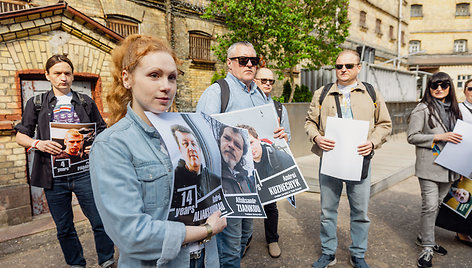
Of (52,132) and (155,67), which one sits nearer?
(155,67)

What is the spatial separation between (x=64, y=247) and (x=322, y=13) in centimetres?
930

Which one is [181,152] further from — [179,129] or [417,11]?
[417,11]

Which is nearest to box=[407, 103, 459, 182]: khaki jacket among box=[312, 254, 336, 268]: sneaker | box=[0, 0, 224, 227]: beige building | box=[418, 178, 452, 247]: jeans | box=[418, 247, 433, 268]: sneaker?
box=[418, 178, 452, 247]: jeans

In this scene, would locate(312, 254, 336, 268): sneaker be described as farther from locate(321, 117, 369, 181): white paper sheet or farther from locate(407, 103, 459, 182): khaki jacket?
locate(407, 103, 459, 182): khaki jacket

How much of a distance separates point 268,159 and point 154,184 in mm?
1233

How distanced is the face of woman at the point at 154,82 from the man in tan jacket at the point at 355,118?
2060 millimetres

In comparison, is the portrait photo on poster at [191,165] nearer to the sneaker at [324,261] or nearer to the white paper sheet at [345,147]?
the white paper sheet at [345,147]

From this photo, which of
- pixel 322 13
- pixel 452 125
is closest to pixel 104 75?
pixel 452 125

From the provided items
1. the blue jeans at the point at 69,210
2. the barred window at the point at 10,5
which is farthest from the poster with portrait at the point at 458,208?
the barred window at the point at 10,5

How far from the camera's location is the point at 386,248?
368 centimetres

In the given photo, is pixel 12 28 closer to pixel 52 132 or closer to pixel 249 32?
pixel 52 132

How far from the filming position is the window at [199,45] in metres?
10.3

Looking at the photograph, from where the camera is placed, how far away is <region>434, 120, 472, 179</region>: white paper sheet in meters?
3.17

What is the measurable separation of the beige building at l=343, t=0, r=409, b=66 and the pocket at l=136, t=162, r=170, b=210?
2048 cm
